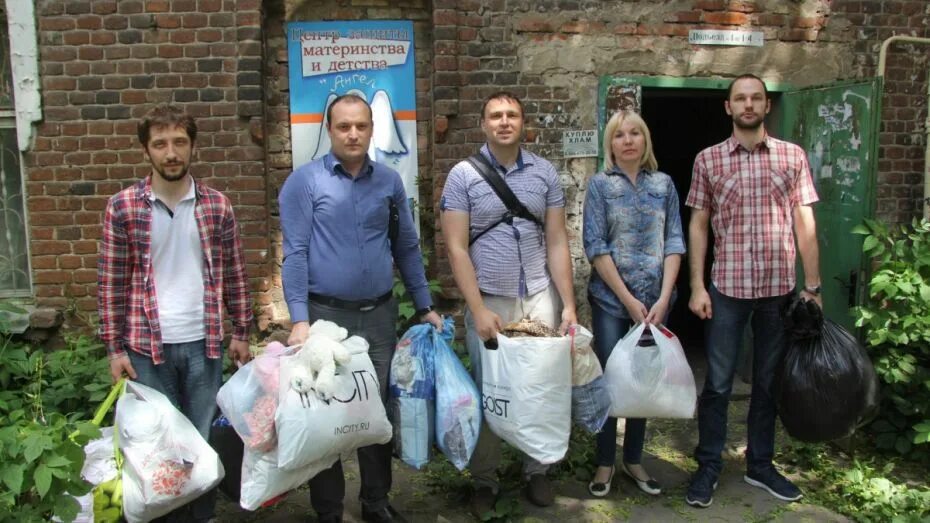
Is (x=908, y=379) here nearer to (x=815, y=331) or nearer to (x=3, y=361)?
(x=815, y=331)

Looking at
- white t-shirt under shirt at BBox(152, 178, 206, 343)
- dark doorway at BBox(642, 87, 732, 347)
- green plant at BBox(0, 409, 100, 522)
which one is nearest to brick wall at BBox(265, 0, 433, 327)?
white t-shirt under shirt at BBox(152, 178, 206, 343)

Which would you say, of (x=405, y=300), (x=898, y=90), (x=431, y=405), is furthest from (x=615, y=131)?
(x=898, y=90)

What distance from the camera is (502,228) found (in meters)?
3.18

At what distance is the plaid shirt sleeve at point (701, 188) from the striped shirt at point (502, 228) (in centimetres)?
79

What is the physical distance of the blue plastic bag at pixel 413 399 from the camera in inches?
118

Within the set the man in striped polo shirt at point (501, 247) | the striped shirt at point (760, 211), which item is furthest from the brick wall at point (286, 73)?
the striped shirt at point (760, 211)

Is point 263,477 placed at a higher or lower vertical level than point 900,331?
lower

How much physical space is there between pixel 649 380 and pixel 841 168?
229cm

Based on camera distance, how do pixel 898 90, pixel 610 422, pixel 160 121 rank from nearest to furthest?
1. pixel 160 121
2. pixel 610 422
3. pixel 898 90

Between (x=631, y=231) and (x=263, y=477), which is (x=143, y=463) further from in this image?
(x=631, y=231)

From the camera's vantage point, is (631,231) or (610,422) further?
(610,422)

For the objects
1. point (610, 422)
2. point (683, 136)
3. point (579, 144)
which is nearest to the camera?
point (610, 422)

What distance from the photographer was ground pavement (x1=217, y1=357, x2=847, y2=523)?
3.38m

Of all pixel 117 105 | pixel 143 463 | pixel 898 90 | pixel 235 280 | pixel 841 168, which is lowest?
pixel 143 463
